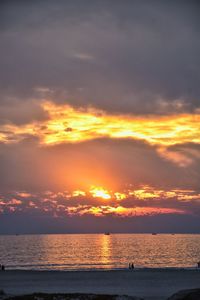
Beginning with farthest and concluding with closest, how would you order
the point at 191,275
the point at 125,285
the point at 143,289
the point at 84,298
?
the point at 191,275 < the point at 125,285 < the point at 143,289 < the point at 84,298

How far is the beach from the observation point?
143 ft

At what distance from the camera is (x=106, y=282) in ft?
168

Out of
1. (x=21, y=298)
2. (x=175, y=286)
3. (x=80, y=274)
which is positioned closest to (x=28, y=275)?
(x=80, y=274)

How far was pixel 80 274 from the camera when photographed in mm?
61000

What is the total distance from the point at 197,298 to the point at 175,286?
2116 cm

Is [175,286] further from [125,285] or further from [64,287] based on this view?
[64,287]

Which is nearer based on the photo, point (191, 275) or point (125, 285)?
point (125, 285)

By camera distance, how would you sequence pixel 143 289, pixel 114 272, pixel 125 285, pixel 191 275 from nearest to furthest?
pixel 143 289
pixel 125 285
pixel 191 275
pixel 114 272

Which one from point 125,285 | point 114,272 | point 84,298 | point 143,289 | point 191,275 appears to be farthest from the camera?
point 114,272

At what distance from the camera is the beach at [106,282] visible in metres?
43.4

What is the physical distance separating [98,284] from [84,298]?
76.7 ft

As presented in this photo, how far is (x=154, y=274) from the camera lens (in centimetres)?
5969

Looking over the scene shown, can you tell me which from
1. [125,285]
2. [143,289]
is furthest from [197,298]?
[125,285]

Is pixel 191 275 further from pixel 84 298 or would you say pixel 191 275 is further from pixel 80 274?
pixel 84 298
